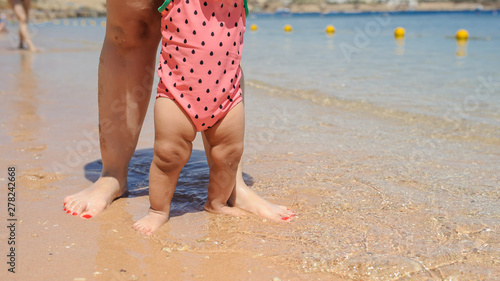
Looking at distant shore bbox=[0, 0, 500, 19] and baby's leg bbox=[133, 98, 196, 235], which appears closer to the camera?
baby's leg bbox=[133, 98, 196, 235]

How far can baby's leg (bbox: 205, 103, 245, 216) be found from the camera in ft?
6.11

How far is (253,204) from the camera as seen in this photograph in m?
2.10

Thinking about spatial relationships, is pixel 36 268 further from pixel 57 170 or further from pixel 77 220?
pixel 57 170

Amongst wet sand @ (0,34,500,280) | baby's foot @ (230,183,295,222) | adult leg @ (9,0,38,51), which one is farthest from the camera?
adult leg @ (9,0,38,51)

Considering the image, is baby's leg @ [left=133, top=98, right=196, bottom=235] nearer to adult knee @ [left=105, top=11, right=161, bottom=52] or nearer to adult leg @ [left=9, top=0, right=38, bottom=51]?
adult knee @ [left=105, top=11, right=161, bottom=52]

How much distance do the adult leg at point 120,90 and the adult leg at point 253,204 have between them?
424mm

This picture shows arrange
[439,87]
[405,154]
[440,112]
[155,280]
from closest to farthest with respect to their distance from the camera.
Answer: [155,280] < [405,154] < [440,112] < [439,87]

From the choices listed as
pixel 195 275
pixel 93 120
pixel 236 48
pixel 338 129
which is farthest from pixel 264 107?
pixel 195 275

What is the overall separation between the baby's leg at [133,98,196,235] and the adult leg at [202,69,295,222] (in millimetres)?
238

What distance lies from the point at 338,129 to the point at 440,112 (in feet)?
4.35

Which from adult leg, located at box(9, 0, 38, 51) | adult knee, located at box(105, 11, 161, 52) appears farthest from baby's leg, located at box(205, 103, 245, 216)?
adult leg, located at box(9, 0, 38, 51)

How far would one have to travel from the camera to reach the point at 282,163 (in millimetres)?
2797

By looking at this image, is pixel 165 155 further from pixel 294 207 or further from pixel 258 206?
pixel 294 207

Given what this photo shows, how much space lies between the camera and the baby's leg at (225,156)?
6.11ft
